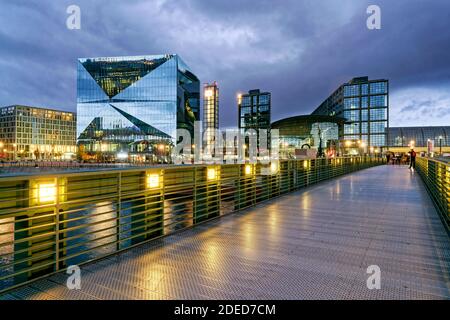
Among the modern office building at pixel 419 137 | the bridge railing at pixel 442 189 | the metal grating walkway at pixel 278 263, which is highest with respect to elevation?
the modern office building at pixel 419 137

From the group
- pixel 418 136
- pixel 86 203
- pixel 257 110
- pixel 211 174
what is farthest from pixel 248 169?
pixel 418 136

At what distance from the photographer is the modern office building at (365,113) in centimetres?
8794

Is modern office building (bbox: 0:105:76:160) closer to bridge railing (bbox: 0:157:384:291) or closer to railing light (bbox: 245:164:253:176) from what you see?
railing light (bbox: 245:164:253:176)

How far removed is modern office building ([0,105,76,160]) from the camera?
378 ft

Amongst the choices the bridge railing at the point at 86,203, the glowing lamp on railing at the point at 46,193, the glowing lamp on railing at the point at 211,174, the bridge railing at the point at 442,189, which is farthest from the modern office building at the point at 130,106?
the glowing lamp on railing at the point at 46,193

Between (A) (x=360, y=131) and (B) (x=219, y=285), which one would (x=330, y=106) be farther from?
(B) (x=219, y=285)

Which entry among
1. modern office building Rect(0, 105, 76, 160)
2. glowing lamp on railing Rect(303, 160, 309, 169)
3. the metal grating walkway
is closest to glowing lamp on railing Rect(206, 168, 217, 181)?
the metal grating walkway

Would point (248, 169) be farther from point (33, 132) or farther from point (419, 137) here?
point (33, 132)

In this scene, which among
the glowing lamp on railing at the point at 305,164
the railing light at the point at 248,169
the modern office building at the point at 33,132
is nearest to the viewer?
the railing light at the point at 248,169

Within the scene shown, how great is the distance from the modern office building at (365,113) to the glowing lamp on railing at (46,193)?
9057 centimetres

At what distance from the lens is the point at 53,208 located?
382cm

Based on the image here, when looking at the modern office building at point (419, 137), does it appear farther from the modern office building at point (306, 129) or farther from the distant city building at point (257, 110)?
the distant city building at point (257, 110)

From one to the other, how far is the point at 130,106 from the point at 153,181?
68232 mm
